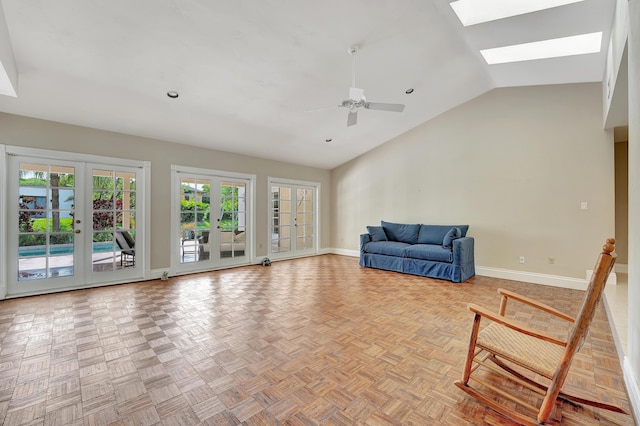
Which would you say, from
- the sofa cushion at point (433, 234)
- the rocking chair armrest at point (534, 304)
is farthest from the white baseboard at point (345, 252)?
the rocking chair armrest at point (534, 304)

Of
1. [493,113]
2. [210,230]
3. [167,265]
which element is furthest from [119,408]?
[493,113]

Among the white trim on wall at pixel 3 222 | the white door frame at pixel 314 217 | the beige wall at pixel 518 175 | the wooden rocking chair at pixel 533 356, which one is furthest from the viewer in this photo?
the white door frame at pixel 314 217

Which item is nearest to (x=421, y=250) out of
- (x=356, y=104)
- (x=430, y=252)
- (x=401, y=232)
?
(x=430, y=252)

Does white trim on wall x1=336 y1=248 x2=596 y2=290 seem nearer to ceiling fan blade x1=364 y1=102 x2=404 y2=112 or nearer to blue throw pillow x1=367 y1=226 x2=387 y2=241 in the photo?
blue throw pillow x1=367 y1=226 x2=387 y2=241

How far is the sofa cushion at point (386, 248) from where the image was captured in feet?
17.4

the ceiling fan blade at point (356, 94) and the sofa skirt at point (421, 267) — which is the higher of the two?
the ceiling fan blade at point (356, 94)

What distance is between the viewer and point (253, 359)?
2150mm

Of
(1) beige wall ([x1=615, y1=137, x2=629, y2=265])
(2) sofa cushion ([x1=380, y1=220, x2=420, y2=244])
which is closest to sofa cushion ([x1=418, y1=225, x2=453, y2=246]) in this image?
(2) sofa cushion ([x1=380, y1=220, x2=420, y2=244])

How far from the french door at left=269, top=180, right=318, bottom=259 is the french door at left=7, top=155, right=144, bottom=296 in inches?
107

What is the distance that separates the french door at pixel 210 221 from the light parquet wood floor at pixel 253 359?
145cm

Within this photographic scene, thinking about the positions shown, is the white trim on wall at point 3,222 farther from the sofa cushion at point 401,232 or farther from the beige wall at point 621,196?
the beige wall at point 621,196

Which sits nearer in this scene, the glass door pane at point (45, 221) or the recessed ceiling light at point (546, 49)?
the recessed ceiling light at point (546, 49)

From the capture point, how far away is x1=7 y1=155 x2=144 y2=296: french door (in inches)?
147

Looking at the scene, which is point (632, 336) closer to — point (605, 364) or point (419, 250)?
point (605, 364)
